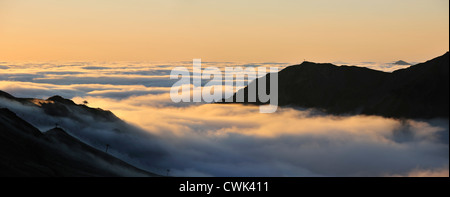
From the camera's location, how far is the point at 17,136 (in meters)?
200
